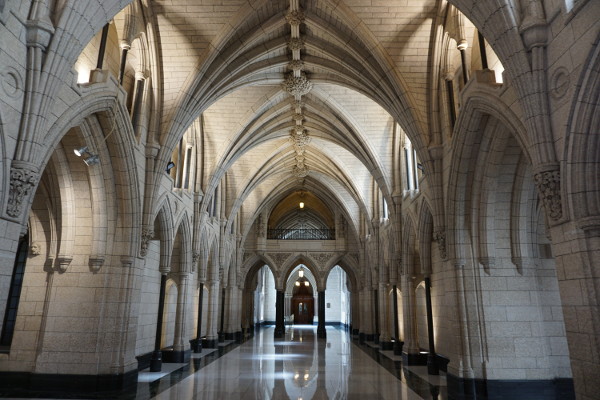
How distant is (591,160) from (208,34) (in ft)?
29.0

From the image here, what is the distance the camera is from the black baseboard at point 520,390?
7.79 meters

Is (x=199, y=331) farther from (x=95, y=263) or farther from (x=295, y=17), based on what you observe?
(x=295, y=17)

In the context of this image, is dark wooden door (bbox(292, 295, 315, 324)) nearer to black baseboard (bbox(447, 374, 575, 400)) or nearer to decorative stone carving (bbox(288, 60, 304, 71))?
decorative stone carving (bbox(288, 60, 304, 71))

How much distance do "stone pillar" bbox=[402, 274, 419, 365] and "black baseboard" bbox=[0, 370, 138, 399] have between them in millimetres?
8405

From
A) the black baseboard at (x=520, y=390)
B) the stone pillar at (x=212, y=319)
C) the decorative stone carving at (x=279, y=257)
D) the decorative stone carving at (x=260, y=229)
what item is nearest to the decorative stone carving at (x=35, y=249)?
the black baseboard at (x=520, y=390)

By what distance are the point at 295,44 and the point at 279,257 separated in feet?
53.6

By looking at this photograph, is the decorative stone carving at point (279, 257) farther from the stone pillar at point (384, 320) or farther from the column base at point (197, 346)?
the column base at point (197, 346)

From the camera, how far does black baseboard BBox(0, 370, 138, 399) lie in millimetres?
8117

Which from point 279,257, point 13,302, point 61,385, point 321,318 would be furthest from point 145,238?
point 321,318

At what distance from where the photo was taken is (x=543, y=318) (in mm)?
8242

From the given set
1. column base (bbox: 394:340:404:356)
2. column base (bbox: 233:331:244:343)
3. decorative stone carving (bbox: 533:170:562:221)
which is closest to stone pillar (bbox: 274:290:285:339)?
column base (bbox: 233:331:244:343)

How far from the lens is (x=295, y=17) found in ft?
35.0

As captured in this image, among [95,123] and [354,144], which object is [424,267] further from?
[95,123]

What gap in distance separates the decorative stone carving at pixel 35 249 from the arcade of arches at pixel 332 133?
Result: 0.02 meters
